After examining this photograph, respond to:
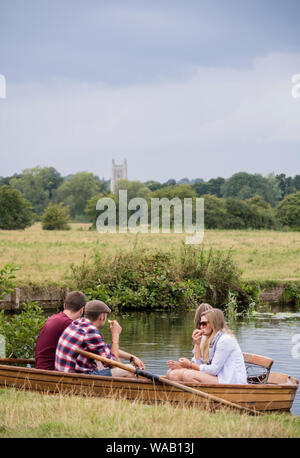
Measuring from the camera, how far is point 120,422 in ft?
18.8

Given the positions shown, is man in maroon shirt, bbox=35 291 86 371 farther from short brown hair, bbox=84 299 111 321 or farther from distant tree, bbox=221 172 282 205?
distant tree, bbox=221 172 282 205

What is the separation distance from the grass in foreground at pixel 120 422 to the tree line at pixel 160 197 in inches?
2068

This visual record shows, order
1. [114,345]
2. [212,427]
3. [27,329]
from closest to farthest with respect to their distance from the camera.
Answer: [212,427] < [114,345] < [27,329]

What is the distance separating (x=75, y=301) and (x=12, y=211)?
54.5 m

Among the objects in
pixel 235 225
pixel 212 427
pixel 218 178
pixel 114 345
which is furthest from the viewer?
pixel 218 178

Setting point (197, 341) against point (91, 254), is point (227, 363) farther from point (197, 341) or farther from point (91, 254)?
point (91, 254)

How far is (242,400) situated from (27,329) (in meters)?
3.34

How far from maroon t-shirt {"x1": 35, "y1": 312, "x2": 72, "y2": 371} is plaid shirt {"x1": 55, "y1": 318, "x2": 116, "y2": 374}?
0.60 feet

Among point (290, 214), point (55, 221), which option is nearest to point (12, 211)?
point (55, 221)

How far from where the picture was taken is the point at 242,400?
748 centimetres

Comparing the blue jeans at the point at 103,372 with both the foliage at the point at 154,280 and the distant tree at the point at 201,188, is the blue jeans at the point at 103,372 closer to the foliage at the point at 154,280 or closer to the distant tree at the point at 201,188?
the foliage at the point at 154,280

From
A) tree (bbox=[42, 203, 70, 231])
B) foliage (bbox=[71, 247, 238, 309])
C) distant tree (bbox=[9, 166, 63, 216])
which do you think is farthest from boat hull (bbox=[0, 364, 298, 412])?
distant tree (bbox=[9, 166, 63, 216])

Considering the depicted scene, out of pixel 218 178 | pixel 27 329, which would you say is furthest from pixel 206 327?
pixel 218 178
